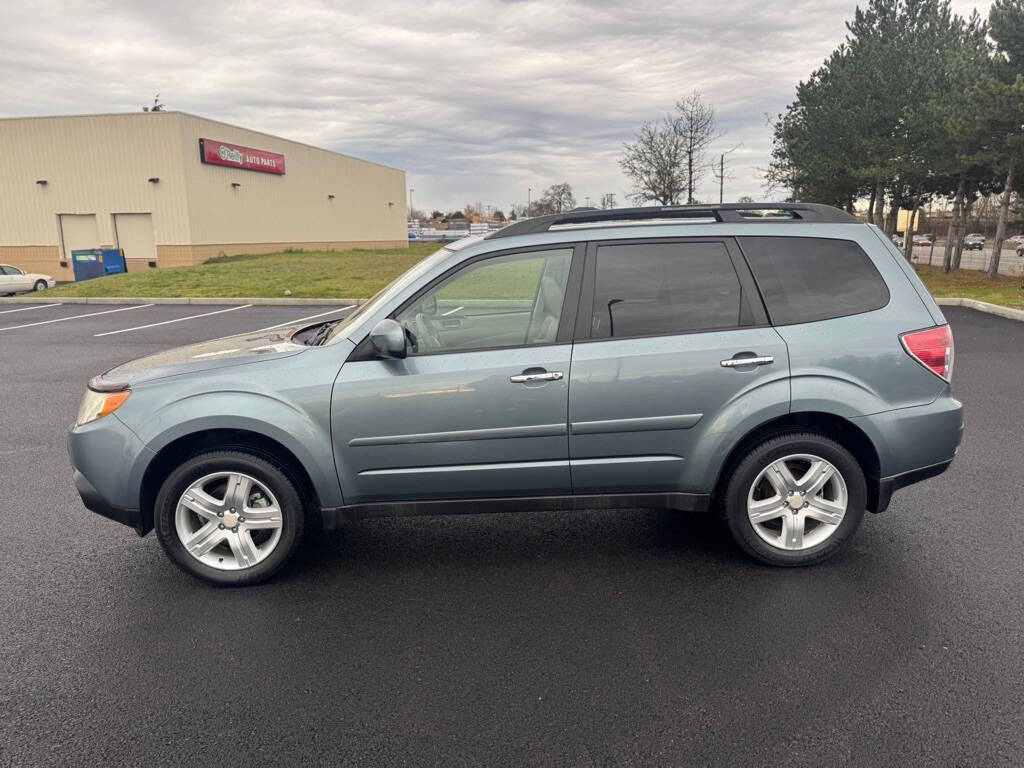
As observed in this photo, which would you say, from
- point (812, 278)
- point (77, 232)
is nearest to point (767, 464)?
point (812, 278)

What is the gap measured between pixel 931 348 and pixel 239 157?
129 ft

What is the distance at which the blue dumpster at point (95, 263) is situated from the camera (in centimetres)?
3053

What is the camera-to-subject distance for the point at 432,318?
12.9 ft

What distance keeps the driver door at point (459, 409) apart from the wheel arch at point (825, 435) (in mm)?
874

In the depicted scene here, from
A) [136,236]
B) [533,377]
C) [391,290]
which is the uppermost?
[136,236]

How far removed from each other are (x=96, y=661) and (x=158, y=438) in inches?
40.4

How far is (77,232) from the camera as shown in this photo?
35.2 metres

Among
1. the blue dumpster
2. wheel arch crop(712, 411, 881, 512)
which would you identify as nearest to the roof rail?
wheel arch crop(712, 411, 881, 512)

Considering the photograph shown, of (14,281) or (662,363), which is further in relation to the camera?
(14,281)

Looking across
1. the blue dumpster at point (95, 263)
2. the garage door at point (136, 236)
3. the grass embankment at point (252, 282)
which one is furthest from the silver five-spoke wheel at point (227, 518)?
the garage door at point (136, 236)

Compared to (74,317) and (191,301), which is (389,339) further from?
(191,301)

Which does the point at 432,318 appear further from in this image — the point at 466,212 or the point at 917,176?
the point at 466,212

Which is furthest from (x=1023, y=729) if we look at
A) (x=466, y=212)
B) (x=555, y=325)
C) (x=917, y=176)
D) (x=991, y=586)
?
(x=466, y=212)

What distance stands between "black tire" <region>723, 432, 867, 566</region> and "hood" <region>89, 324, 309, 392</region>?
235 centimetres
